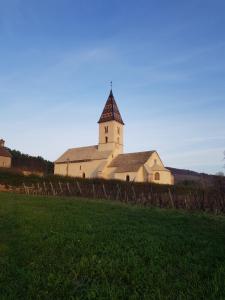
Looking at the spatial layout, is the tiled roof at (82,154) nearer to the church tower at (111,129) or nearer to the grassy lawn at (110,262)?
the church tower at (111,129)

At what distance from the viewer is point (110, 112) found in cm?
7100

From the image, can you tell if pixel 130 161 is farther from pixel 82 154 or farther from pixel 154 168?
pixel 82 154

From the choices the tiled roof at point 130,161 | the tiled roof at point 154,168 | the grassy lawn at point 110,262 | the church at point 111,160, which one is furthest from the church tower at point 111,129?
the grassy lawn at point 110,262

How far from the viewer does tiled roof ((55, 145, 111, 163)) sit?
217ft

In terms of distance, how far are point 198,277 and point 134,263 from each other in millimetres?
1143

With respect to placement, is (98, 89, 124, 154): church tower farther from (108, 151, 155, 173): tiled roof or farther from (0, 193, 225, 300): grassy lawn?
(0, 193, 225, 300): grassy lawn

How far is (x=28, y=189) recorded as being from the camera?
3109 cm

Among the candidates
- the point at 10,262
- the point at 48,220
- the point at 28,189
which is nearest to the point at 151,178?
the point at 28,189

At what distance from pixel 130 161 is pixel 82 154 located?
12959 millimetres

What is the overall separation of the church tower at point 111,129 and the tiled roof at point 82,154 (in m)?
1.55

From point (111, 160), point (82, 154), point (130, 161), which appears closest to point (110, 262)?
point (130, 161)

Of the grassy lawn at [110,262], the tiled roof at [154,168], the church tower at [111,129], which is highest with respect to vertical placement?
the church tower at [111,129]

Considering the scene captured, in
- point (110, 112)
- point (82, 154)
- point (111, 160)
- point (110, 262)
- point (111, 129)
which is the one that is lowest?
point (110, 262)

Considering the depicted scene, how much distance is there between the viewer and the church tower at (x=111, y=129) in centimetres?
6781
